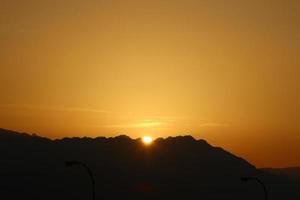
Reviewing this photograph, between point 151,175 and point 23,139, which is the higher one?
point 23,139

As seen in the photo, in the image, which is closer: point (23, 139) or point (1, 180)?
point (1, 180)

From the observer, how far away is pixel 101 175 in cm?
17175

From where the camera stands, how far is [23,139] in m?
197

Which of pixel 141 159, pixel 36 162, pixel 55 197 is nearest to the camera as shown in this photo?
pixel 55 197

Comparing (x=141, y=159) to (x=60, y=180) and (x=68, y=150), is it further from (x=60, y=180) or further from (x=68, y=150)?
(x=60, y=180)

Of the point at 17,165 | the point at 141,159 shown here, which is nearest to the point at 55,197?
the point at 17,165

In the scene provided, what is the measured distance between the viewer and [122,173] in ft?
579

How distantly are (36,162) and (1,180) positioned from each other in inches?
726

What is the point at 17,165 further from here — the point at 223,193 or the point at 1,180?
the point at 223,193

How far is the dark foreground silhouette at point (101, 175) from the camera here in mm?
156000

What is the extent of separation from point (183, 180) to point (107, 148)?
95.2 feet

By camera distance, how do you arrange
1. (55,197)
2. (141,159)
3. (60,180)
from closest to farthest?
1. (55,197)
2. (60,180)
3. (141,159)

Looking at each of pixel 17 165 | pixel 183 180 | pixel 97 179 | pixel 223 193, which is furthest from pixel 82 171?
pixel 223 193

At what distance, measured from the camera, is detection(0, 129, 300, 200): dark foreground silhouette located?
512 feet
